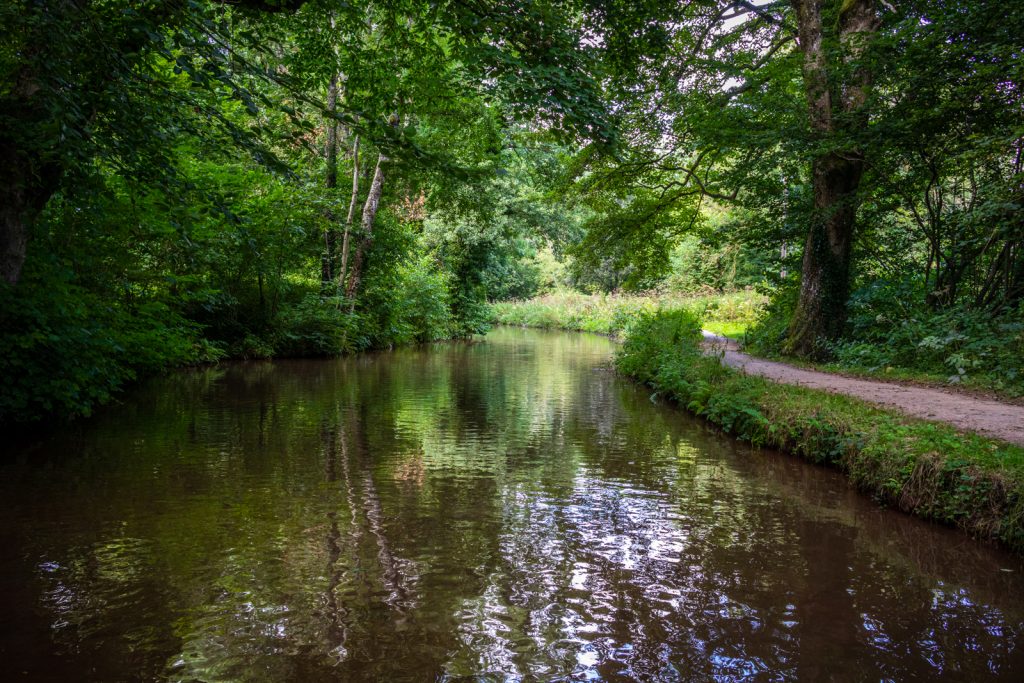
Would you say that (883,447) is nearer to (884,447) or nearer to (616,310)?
(884,447)

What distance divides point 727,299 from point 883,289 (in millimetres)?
15997

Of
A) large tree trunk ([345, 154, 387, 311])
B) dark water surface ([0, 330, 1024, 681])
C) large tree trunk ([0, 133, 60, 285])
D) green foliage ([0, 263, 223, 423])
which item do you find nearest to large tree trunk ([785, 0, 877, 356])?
dark water surface ([0, 330, 1024, 681])

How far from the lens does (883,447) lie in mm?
5859

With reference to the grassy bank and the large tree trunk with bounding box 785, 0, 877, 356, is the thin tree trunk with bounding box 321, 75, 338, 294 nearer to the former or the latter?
the grassy bank

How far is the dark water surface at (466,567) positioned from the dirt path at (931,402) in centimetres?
148

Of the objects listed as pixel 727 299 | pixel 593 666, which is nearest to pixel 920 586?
pixel 593 666

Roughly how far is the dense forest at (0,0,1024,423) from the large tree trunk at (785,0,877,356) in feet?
0.17

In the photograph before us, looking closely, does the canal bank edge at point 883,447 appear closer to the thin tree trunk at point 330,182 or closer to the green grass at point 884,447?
the green grass at point 884,447

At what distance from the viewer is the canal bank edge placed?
481 centimetres

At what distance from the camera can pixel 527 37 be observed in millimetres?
5551

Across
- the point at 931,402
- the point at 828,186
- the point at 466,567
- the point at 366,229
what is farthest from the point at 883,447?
the point at 366,229

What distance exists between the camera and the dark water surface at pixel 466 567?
3.20 m

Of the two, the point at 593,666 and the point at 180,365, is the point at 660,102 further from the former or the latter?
the point at 593,666

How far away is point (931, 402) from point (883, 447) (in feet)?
9.31
